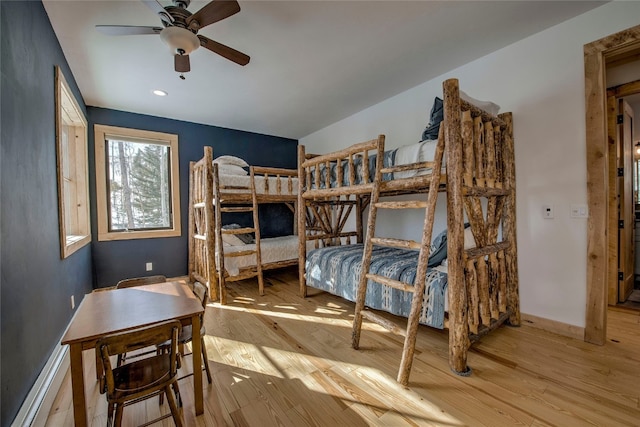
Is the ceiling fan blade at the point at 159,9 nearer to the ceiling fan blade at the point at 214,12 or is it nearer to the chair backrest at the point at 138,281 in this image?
the ceiling fan blade at the point at 214,12

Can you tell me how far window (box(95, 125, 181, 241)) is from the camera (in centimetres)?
373

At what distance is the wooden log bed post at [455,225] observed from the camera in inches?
68.4

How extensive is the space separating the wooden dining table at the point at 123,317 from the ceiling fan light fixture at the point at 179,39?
5.64 ft

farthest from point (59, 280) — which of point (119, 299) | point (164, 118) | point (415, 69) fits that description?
point (415, 69)

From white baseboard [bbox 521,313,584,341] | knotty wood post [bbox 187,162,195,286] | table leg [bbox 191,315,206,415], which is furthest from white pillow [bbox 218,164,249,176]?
white baseboard [bbox 521,313,584,341]

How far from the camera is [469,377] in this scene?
1.72 metres

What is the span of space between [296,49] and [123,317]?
250cm

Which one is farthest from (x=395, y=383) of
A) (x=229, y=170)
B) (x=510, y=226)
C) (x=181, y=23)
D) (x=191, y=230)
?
(x=191, y=230)

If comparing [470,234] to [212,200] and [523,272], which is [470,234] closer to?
[523,272]

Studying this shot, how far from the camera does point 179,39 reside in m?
1.84

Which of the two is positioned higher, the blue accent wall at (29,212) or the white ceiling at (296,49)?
the white ceiling at (296,49)

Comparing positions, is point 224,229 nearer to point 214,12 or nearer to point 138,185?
point 138,185

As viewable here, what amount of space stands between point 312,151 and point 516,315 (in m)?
4.12

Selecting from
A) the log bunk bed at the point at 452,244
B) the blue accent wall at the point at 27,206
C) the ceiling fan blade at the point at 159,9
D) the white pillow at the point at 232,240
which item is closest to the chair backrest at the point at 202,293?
the blue accent wall at the point at 27,206
